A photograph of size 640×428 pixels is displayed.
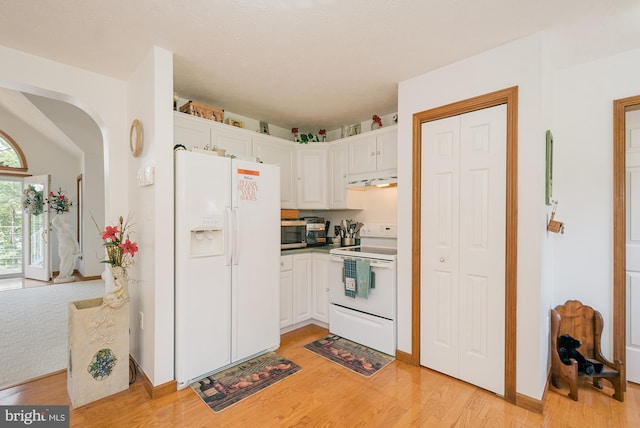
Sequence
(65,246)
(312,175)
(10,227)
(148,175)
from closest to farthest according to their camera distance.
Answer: (148,175) → (312,175) → (65,246) → (10,227)

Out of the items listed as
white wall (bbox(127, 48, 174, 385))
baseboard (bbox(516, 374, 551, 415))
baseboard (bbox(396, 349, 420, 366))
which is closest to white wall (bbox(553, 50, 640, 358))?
baseboard (bbox(516, 374, 551, 415))

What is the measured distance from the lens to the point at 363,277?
9.52 feet

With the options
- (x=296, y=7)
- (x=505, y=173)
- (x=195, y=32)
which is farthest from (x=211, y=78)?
(x=505, y=173)

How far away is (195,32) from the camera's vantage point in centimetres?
198

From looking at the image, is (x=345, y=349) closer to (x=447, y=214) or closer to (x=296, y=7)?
(x=447, y=214)

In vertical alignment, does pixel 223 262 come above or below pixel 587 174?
below

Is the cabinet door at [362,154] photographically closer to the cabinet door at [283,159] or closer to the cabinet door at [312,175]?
the cabinet door at [312,175]

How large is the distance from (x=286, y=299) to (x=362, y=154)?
1885 mm

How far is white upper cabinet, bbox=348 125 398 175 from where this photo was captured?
3.24 meters

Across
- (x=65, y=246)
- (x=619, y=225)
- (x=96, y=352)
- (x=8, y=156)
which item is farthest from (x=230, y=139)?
(x=8, y=156)

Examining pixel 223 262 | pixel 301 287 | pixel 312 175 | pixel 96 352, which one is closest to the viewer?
pixel 96 352

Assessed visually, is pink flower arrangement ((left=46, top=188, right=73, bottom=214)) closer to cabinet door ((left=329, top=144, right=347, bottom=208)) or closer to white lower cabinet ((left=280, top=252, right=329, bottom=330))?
white lower cabinet ((left=280, top=252, right=329, bottom=330))

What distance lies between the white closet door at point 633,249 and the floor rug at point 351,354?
1.83 m

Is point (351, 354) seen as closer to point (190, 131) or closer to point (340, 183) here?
point (340, 183)
